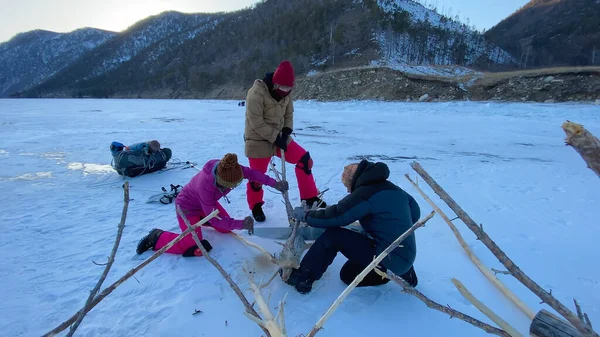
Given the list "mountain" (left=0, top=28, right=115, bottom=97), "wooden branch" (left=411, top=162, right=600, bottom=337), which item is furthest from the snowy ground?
"mountain" (left=0, top=28, right=115, bottom=97)

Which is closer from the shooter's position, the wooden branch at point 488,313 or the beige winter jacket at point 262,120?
the wooden branch at point 488,313

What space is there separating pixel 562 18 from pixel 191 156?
8600 centimetres

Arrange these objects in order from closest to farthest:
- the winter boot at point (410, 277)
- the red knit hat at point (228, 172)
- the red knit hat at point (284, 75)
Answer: the winter boot at point (410, 277), the red knit hat at point (228, 172), the red knit hat at point (284, 75)

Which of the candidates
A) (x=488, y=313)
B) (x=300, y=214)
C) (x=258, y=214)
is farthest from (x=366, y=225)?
(x=258, y=214)

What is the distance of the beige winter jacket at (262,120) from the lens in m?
3.50

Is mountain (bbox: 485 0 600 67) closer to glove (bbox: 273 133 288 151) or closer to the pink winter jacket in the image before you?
glove (bbox: 273 133 288 151)

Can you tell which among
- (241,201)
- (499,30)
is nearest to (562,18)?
(499,30)

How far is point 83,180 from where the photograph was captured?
552cm

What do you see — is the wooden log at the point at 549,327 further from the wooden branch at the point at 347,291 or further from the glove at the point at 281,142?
the glove at the point at 281,142

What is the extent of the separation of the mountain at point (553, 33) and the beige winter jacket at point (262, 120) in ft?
204

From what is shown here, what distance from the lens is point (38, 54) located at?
147875 mm

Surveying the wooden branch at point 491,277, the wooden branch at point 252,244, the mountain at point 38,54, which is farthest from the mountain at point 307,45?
the mountain at point 38,54

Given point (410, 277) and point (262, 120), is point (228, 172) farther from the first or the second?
point (410, 277)

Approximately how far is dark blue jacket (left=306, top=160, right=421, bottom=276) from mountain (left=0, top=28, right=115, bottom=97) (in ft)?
558
